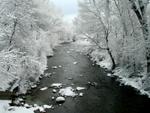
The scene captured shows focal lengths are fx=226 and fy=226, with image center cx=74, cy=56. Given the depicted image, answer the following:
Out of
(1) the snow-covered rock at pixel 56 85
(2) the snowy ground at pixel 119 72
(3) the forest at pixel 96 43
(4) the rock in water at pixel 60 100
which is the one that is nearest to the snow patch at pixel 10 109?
(3) the forest at pixel 96 43

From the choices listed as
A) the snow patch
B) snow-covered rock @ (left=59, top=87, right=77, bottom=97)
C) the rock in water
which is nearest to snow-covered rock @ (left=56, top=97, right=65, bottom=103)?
the rock in water

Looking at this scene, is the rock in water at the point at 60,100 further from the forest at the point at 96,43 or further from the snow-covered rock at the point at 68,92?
the snow-covered rock at the point at 68,92

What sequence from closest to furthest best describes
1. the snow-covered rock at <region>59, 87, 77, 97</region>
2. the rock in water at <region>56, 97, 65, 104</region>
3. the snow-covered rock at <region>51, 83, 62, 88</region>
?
the rock in water at <region>56, 97, 65, 104</region>, the snow-covered rock at <region>59, 87, 77, 97</region>, the snow-covered rock at <region>51, 83, 62, 88</region>

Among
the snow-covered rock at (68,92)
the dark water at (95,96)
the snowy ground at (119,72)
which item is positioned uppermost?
the snowy ground at (119,72)

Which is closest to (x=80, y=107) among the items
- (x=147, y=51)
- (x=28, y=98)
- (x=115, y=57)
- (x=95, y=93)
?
(x=95, y=93)

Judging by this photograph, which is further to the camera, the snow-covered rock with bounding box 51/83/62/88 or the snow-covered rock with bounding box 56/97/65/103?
the snow-covered rock with bounding box 51/83/62/88

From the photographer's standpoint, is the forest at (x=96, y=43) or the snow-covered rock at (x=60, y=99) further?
the forest at (x=96, y=43)

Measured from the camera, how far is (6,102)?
16.9m

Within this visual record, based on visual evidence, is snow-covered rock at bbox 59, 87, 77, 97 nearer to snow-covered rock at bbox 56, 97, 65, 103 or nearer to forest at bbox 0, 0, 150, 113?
forest at bbox 0, 0, 150, 113

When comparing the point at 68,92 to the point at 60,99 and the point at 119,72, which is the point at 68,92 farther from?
the point at 119,72

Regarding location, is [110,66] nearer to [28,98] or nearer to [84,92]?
[84,92]

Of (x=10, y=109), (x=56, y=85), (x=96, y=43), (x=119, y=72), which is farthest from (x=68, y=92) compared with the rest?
(x=96, y=43)

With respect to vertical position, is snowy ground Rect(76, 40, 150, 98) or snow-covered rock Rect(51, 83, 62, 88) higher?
snowy ground Rect(76, 40, 150, 98)

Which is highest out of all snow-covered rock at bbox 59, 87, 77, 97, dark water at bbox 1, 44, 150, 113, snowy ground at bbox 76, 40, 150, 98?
snowy ground at bbox 76, 40, 150, 98
